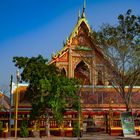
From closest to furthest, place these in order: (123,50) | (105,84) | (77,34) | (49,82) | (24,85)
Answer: (49,82), (123,50), (24,85), (105,84), (77,34)

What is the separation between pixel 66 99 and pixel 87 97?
9.44 meters

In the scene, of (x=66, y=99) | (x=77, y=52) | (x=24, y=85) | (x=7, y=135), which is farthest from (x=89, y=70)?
(x=7, y=135)

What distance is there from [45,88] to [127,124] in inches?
314

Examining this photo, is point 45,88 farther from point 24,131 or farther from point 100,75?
point 100,75

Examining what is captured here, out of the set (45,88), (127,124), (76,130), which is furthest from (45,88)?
(127,124)

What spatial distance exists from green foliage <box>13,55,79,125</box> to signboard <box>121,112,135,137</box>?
540 cm

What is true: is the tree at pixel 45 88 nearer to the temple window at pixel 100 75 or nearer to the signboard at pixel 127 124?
the signboard at pixel 127 124

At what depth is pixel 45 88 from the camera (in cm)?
3678

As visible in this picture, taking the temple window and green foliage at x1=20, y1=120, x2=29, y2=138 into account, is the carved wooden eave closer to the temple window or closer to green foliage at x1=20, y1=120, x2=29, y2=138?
the temple window

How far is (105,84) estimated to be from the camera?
49.4 meters

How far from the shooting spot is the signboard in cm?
3534

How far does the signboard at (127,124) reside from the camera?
3534 cm

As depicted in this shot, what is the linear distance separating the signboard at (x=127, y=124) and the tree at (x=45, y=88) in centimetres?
534

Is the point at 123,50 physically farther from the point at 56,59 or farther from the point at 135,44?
the point at 56,59
